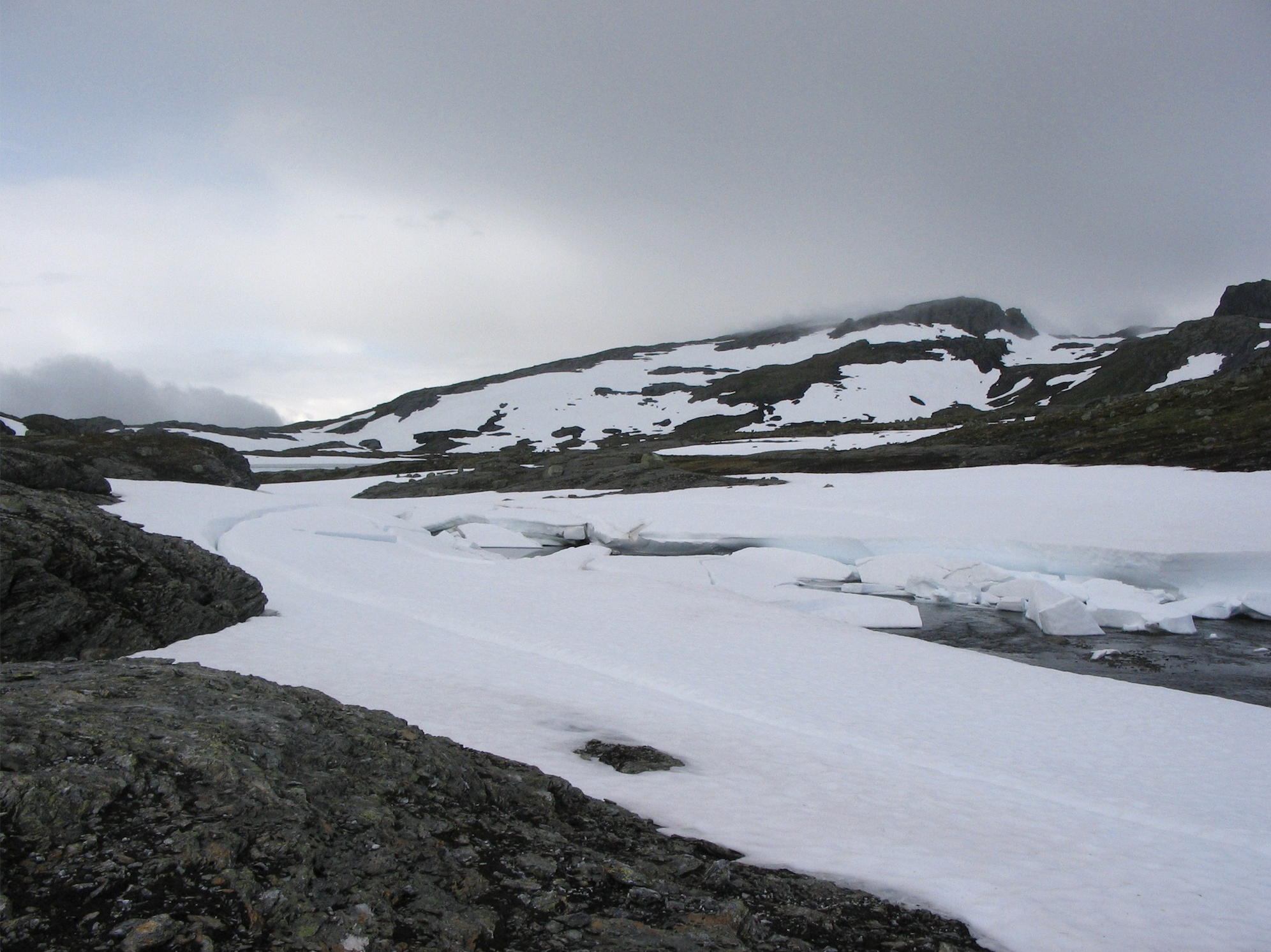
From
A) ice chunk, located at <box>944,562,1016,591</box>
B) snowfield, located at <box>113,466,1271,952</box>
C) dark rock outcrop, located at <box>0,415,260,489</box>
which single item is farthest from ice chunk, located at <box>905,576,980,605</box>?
dark rock outcrop, located at <box>0,415,260,489</box>

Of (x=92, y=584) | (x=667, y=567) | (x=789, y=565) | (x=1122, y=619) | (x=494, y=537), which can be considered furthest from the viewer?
(x=494, y=537)

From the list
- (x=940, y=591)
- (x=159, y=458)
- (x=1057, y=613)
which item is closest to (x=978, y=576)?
(x=940, y=591)

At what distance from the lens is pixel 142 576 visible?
1080cm

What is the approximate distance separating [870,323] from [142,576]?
162623 millimetres

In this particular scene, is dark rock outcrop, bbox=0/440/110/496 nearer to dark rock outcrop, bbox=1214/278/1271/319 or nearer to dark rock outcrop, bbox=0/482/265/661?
dark rock outcrop, bbox=0/482/265/661

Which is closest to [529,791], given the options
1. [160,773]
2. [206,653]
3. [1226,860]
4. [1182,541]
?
[160,773]

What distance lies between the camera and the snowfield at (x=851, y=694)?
211 inches

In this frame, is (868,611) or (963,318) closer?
(868,611)

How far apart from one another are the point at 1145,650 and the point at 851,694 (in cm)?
884

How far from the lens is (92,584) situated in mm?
10070

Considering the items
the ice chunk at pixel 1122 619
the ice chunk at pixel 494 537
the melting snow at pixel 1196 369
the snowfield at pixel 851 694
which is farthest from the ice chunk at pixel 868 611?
the melting snow at pixel 1196 369

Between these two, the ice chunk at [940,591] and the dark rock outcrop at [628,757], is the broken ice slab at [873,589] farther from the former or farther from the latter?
the dark rock outcrop at [628,757]

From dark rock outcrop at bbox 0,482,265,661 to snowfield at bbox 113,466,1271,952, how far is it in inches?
25.8

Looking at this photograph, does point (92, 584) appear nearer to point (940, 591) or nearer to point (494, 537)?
point (940, 591)
